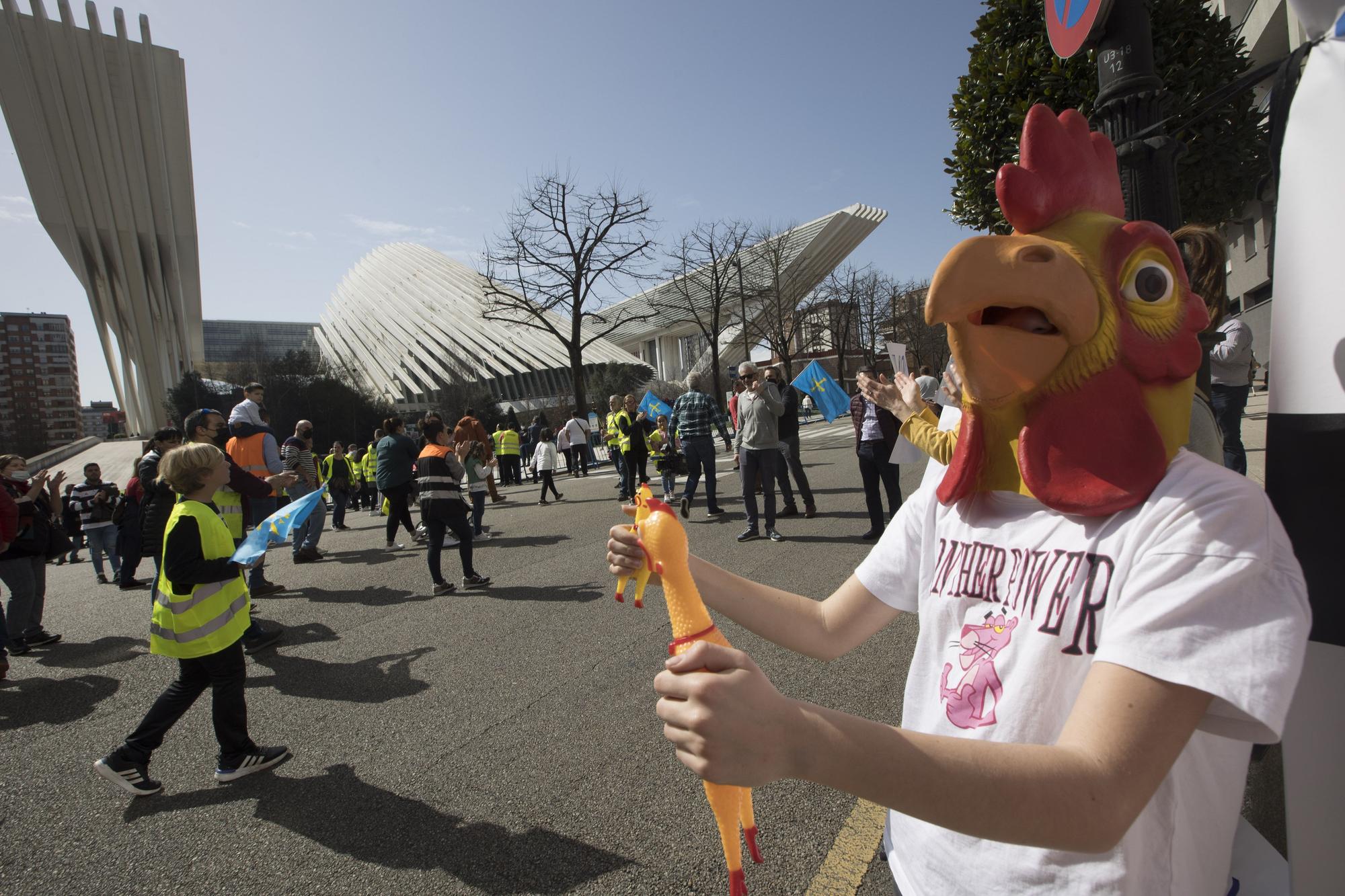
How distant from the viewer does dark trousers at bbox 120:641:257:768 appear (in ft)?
10.2

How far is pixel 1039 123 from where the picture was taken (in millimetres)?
1059

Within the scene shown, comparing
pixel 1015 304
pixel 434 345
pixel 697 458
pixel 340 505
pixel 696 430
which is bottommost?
pixel 340 505

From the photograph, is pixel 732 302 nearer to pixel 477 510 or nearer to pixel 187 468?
pixel 477 510

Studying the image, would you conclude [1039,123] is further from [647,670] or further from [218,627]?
[218,627]

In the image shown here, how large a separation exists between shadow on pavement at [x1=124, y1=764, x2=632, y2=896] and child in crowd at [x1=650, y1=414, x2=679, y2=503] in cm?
526

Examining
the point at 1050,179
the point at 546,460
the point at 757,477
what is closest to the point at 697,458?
the point at 757,477

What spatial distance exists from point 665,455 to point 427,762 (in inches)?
213

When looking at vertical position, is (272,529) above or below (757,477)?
above

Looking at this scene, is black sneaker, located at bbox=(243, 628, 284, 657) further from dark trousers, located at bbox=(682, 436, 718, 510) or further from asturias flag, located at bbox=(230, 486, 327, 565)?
dark trousers, located at bbox=(682, 436, 718, 510)

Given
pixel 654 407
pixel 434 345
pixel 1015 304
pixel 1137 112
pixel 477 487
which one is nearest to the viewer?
pixel 1015 304

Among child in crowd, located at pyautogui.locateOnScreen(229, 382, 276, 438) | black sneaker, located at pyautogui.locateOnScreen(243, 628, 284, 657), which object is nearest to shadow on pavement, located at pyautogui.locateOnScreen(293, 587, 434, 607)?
black sneaker, located at pyautogui.locateOnScreen(243, 628, 284, 657)

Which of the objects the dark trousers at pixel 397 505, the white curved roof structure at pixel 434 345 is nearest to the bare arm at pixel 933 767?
the dark trousers at pixel 397 505

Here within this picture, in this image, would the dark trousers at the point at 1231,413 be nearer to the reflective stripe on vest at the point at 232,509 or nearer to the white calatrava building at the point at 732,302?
the reflective stripe on vest at the point at 232,509

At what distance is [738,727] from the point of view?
709 mm
